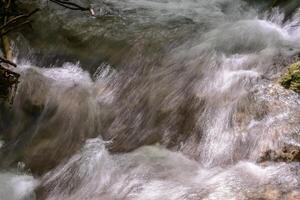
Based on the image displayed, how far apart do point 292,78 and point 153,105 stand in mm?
1564

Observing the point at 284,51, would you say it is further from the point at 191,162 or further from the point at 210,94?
the point at 191,162

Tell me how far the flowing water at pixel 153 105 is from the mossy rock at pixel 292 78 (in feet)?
0.35

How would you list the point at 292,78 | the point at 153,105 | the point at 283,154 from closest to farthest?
the point at 283,154, the point at 292,78, the point at 153,105

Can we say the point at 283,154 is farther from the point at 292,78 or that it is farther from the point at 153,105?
the point at 153,105

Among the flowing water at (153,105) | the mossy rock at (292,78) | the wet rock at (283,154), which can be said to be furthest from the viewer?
the mossy rock at (292,78)

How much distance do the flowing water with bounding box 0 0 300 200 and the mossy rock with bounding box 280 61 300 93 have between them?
107mm

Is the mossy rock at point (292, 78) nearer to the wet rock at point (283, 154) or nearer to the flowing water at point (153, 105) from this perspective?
the flowing water at point (153, 105)

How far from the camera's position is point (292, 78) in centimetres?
486

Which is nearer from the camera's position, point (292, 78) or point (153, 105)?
point (292, 78)

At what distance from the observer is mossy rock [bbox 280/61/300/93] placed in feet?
15.7

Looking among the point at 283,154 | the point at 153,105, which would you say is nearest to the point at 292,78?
the point at 283,154

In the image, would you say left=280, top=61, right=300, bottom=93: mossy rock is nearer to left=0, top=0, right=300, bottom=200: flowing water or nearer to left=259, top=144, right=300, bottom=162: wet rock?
left=0, top=0, right=300, bottom=200: flowing water

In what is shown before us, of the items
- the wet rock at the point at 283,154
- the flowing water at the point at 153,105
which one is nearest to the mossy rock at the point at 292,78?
the flowing water at the point at 153,105

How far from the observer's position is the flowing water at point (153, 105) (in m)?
4.18
